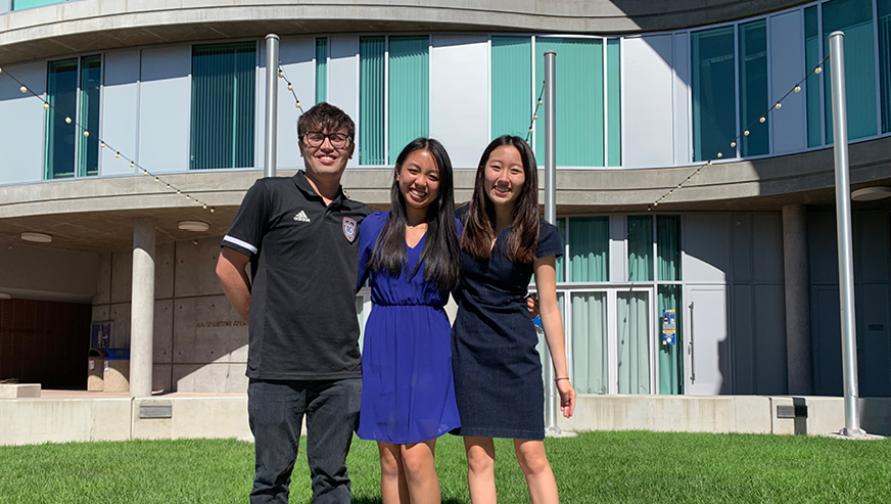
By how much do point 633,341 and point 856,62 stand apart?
6.70 metres

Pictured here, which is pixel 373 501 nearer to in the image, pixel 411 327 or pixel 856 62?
pixel 411 327

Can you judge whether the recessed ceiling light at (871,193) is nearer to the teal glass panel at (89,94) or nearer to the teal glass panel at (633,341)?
the teal glass panel at (633,341)

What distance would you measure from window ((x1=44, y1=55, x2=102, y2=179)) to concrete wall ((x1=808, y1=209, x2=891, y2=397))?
14636 millimetres

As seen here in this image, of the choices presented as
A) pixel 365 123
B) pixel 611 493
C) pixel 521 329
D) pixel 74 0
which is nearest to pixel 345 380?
pixel 521 329

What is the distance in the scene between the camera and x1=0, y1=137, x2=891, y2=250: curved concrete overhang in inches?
687

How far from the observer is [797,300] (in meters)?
18.3

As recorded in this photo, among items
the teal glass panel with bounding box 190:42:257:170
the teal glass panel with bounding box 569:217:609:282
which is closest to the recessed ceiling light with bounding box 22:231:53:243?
the teal glass panel with bounding box 190:42:257:170

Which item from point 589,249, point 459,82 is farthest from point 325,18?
point 589,249

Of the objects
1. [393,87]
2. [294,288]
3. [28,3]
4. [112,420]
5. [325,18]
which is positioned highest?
[28,3]

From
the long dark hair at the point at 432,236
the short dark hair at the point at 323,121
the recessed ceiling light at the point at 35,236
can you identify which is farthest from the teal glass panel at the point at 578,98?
the short dark hair at the point at 323,121

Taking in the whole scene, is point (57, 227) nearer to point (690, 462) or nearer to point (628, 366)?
point (628, 366)

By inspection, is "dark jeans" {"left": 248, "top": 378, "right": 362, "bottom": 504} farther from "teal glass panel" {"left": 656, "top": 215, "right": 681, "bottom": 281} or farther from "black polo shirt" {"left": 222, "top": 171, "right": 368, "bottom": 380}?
"teal glass panel" {"left": 656, "top": 215, "right": 681, "bottom": 281}

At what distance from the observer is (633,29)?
61.9 ft

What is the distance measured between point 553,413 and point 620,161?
7620 mm
